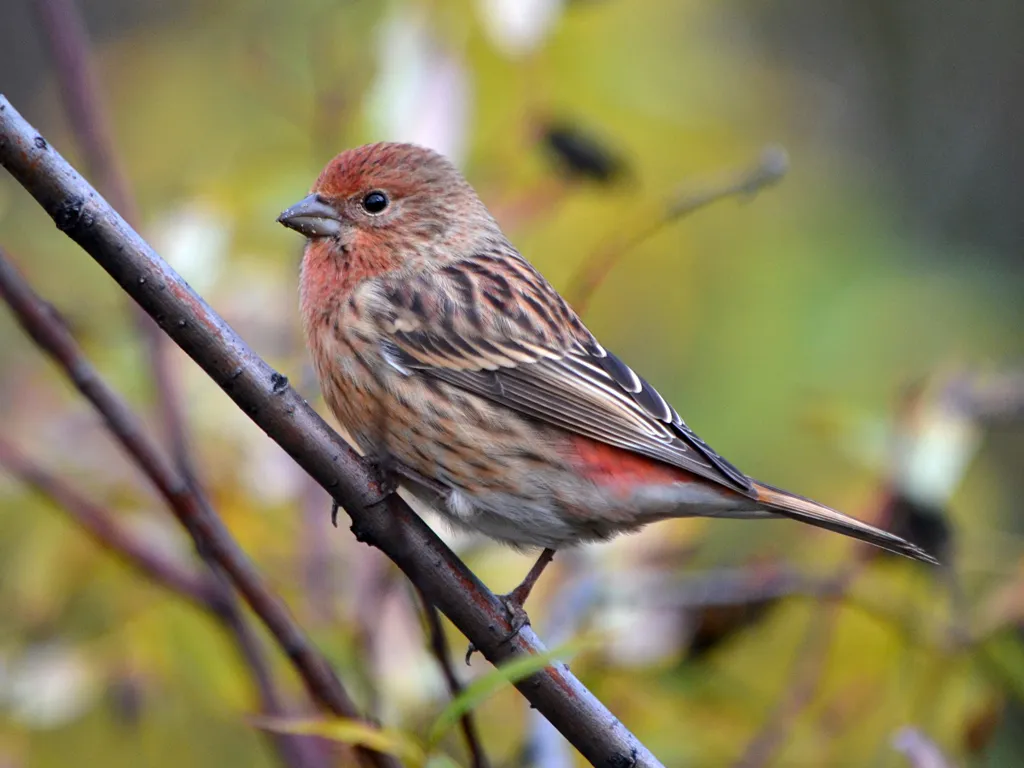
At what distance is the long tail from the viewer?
12.4ft

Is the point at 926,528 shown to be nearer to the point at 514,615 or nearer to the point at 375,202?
the point at 514,615

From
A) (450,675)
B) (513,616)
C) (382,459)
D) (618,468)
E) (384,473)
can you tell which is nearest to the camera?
(450,675)

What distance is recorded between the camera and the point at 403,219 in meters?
4.70

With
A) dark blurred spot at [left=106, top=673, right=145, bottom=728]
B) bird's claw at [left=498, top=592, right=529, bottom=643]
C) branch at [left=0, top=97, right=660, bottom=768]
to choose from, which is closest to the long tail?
bird's claw at [left=498, top=592, right=529, bottom=643]

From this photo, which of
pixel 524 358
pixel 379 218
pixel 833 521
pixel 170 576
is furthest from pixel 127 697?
pixel 833 521

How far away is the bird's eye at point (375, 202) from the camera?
463 centimetres

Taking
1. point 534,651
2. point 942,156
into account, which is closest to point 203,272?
point 534,651

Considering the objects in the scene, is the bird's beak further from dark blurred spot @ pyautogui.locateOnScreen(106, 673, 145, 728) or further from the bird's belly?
dark blurred spot @ pyautogui.locateOnScreen(106, 673, 145, 728)

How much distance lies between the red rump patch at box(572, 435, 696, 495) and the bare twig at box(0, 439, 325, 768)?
114 centimetres

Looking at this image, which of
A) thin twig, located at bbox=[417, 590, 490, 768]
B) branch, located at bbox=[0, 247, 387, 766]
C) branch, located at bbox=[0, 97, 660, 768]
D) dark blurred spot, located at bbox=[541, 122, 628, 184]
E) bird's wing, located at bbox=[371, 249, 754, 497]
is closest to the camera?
branch, located at bbox=[0, 97, 660, 768]

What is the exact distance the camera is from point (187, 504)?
3191 mm

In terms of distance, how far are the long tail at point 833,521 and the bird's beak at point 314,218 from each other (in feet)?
5.48

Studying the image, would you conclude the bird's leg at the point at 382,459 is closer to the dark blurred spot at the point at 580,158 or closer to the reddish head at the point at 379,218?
the reddish head at the point at 379,218

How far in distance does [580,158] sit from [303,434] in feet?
6.09
